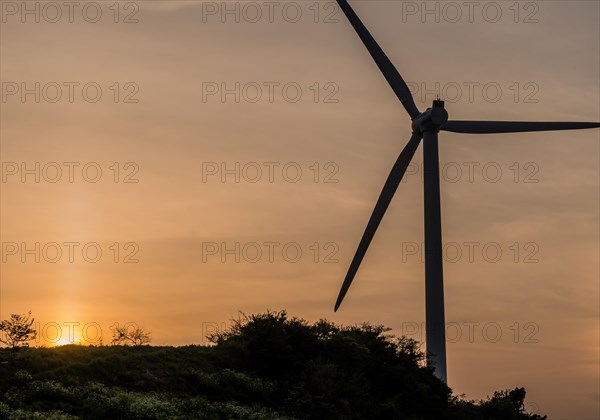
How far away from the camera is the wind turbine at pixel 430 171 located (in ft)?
324

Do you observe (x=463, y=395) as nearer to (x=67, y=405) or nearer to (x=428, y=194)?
(x=428, y=194)

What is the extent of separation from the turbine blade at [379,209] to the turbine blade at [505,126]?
4.72 m

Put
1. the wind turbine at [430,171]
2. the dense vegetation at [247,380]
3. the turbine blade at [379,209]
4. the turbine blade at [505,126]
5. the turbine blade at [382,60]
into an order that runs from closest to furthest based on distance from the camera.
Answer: the dense vegetation at [247,380], the wind turbine at [430,171], the turbine blade at [379,209], the turbine blade at [505,126], the turbine blade at [382,60]

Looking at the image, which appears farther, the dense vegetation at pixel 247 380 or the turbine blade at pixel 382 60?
the turbine blade at pixel 382 60

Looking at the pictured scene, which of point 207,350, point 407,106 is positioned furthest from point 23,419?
point 407,106

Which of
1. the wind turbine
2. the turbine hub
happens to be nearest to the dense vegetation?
the wind turbine

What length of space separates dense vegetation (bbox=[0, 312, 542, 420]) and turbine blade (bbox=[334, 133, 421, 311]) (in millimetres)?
4553

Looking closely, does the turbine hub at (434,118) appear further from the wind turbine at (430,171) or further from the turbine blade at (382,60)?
the turbine blade at (382,60)

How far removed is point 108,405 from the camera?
69.4 meters

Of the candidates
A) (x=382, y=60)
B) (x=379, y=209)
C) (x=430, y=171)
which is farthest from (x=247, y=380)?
(x=382, y=60)

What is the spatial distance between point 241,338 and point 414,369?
51.6ft

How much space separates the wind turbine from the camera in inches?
3885

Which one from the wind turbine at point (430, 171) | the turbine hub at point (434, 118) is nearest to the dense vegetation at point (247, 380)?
the wind turbine at point (430, 171)

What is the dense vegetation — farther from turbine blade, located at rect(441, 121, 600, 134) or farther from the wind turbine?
turbine blade, located at rect(441, 121, 600, 134)
